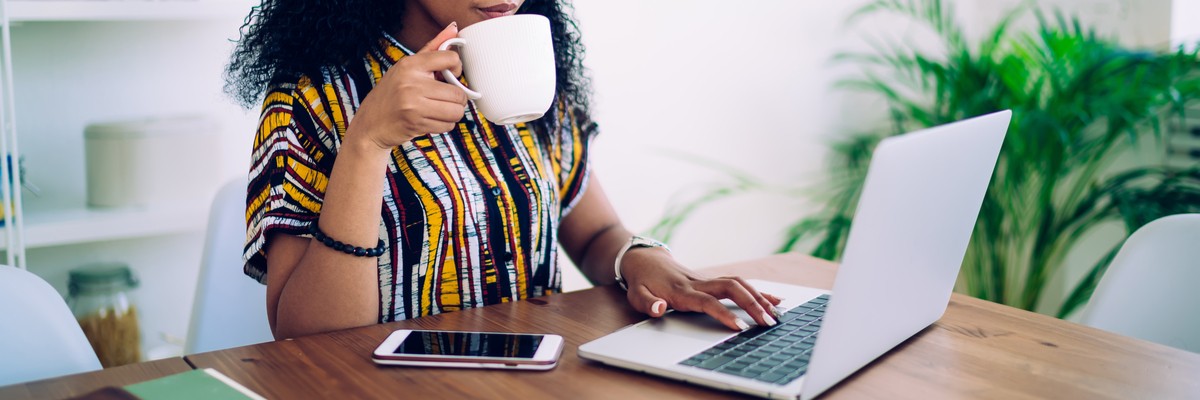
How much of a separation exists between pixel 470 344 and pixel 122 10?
1.00m

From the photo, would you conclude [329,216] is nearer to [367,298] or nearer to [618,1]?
[367,298]

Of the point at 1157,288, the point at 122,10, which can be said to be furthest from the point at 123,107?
the point at 1157,288

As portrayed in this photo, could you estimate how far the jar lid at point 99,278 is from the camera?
1.59 meters

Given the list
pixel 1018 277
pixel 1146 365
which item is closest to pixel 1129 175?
pixel 1018 277

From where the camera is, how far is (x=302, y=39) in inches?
45.3

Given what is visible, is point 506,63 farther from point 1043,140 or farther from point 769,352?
point 1043,140

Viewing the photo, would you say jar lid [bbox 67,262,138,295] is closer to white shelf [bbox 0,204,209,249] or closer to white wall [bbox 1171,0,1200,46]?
white shelf [bbox 0,204,209,249]

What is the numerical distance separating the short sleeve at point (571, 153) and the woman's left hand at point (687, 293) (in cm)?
24

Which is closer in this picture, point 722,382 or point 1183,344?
point 722,382

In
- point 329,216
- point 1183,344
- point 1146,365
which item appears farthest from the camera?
point 1183,344

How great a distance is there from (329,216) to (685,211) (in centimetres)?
148

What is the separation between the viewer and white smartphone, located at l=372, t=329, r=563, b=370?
0.84m

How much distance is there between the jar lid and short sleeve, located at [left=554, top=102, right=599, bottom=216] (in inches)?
31.1

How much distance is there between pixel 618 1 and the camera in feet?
7.18
